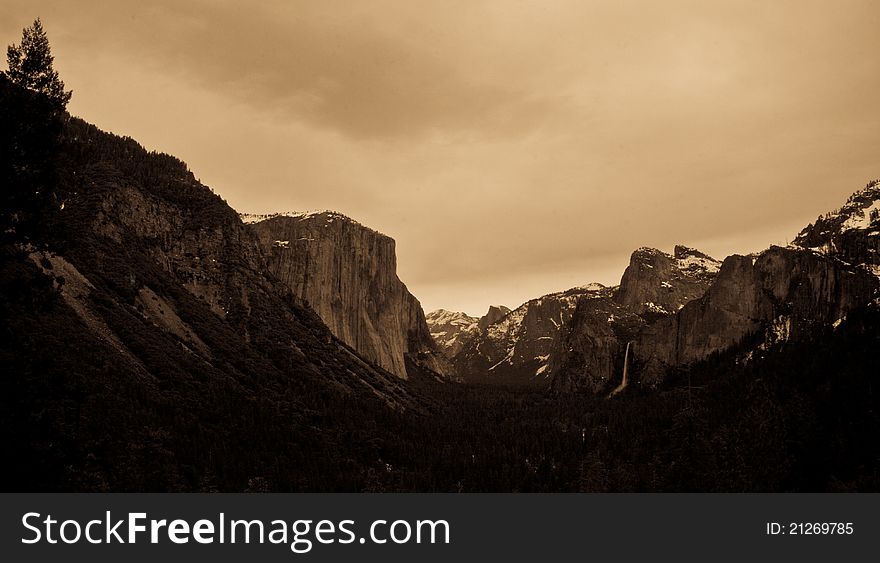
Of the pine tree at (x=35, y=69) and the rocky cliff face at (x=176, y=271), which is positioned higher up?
the rocky cliff face at (x=176, y=271)

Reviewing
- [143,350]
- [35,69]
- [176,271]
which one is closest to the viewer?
[35,69]

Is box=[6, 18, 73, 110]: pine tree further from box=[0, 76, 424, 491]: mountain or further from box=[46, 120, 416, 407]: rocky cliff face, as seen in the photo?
box=[46, 120, 416, 407]: rocky cliff face

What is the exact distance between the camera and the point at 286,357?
172m

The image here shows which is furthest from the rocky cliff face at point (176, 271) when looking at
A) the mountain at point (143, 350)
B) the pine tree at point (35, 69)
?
the pine tree at point (35, 69)

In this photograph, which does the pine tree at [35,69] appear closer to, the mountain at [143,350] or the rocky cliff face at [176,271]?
the mountain at [143,350]

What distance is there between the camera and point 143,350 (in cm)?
11531

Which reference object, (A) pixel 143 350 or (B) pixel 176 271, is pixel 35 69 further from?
(B) pixel 176 271

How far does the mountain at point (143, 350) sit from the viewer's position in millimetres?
30594

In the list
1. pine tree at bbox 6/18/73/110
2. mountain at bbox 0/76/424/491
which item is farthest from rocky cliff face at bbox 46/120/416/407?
pine tree at bbox 6/18/73/110

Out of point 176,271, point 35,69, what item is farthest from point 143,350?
point 35,69

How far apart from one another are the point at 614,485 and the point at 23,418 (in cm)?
6540

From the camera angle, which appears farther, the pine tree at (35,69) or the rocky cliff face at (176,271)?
the rocky cliff face at (176,271)
